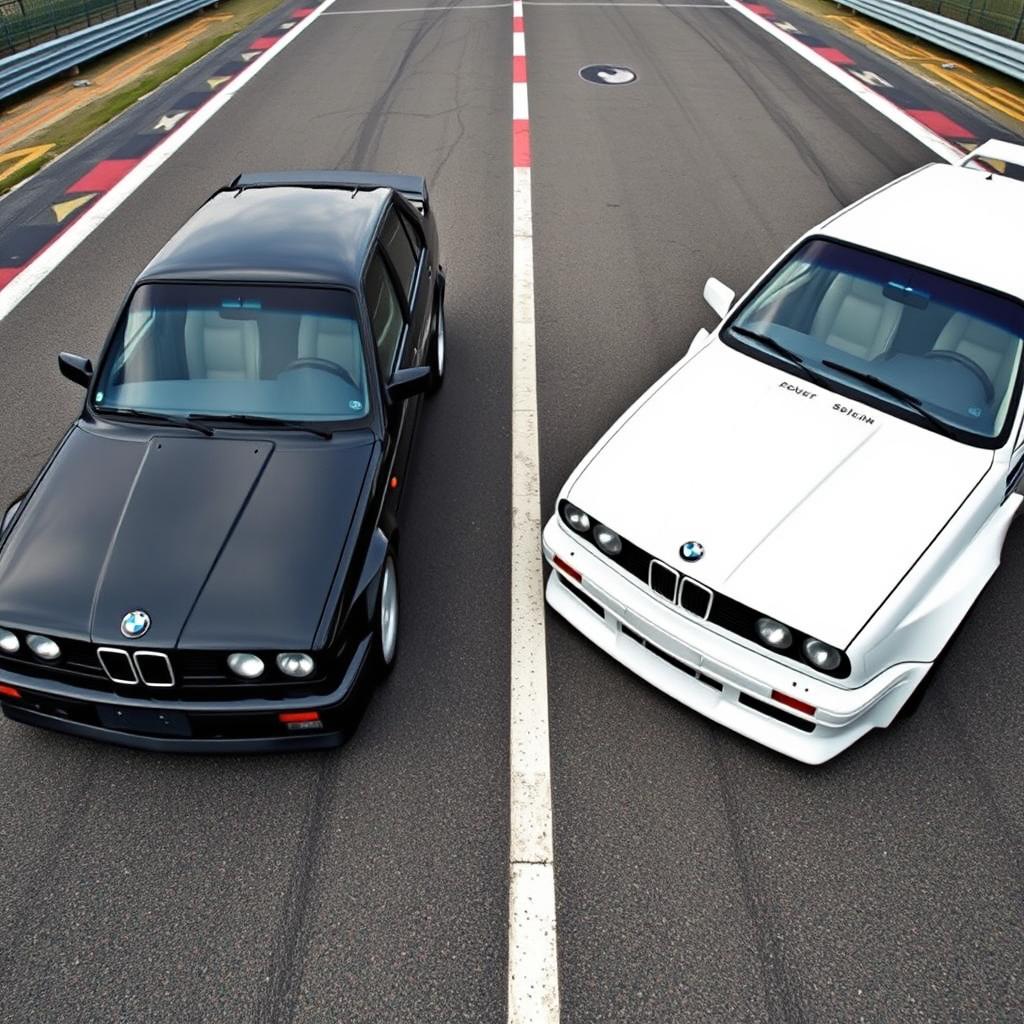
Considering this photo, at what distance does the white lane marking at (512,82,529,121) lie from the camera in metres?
12.6

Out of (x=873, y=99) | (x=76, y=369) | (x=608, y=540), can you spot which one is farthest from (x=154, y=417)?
(x=873, y=99)

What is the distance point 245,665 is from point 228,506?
32.2 inches

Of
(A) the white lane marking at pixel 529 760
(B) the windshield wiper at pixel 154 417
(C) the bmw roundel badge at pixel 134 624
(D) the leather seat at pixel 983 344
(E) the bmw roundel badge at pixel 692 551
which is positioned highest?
(B) the windshield wiper at pixel 154 417

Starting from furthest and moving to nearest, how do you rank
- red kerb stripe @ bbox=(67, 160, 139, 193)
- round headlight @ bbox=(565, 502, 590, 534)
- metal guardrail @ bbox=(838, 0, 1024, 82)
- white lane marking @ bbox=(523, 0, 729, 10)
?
white lane marking @ bbox=(523, 0, 729, 10) < metal guardrail @ bbox=(838, 0, 1024, 82) < red kerb stripe @ bbox=(67, 160, 139, 193) < round headlight @ bbox=(565, 502, 590, 534)

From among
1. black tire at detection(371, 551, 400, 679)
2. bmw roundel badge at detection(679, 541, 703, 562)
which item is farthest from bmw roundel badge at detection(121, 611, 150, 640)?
bmw roundel badge at detection(679, 541, 703, 562)

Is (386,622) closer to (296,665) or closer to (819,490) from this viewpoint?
(296,665)

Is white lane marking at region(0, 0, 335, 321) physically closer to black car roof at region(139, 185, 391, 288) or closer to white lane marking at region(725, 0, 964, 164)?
black car roof at region(139, 185, 391, 288)

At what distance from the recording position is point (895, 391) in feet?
15.0

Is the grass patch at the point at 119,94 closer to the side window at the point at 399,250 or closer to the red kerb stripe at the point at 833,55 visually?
the side window at the point at 399,250

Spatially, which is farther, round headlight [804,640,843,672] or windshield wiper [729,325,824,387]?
windshield wiper [729,325,824,387]

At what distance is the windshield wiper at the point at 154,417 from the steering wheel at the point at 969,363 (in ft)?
12.2

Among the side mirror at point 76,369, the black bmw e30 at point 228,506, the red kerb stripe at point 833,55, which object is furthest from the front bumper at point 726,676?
the red kerb stripe at point 833,55

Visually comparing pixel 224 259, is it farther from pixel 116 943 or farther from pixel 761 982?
pixel 761 982

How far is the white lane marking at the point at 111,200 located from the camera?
830 centimetres
